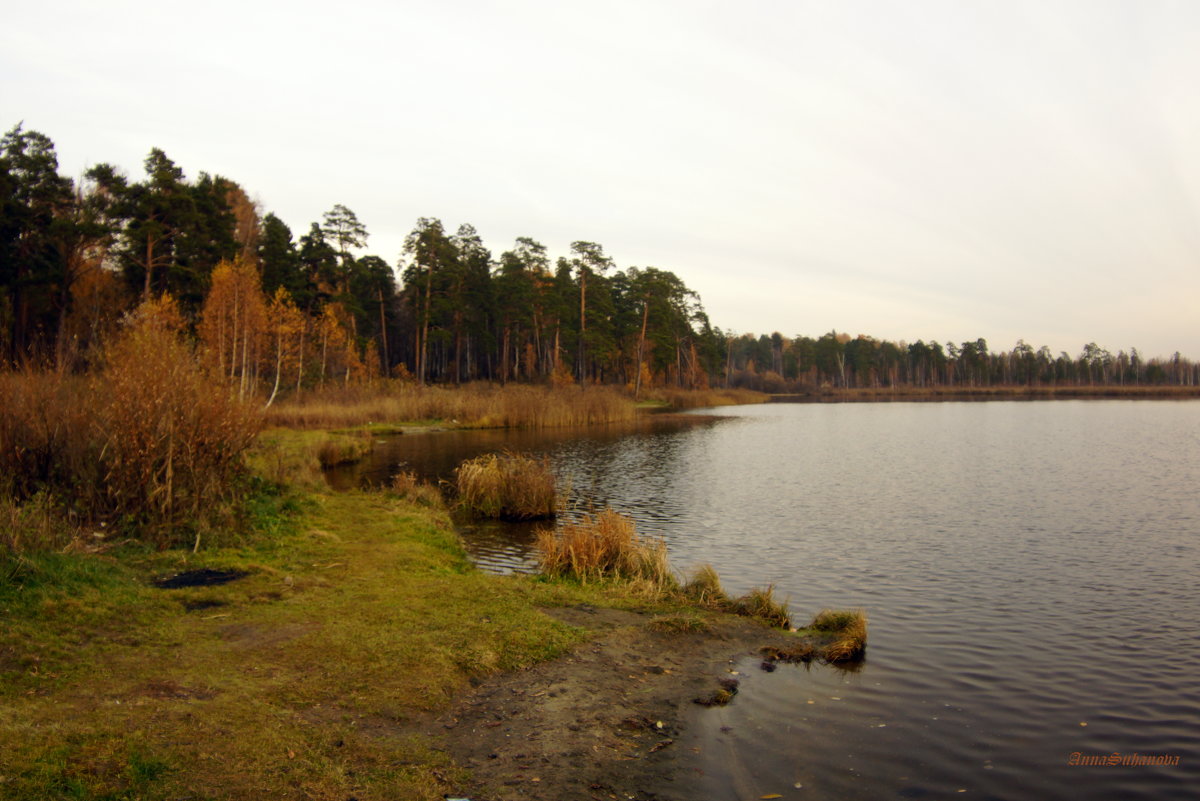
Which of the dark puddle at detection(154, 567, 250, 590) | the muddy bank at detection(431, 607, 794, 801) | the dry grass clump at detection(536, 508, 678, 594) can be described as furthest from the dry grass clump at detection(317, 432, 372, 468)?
the muddy bank at detection(431, 607, 794, 801)

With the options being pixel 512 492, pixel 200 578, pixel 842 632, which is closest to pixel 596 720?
pixel 842 632

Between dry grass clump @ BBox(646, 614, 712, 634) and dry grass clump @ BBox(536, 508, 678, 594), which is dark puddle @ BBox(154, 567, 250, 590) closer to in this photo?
dry grass clump @ BBox(536, 508, 678, 594)

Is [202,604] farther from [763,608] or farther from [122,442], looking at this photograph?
[763,608]

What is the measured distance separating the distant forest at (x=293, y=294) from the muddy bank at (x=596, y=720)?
1063cm

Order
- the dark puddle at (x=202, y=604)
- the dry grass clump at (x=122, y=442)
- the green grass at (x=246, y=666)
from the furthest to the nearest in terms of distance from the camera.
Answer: the dry grass clump at (x=122, y=442) → the dark puddle at (x=202, y=604) → the green grass at (x=246, y=666)

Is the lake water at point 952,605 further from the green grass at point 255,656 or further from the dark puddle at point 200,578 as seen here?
the dark puddle at point 200,578

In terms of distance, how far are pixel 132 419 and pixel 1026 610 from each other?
553 inches

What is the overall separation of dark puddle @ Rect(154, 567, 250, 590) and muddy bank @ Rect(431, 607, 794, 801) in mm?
4530

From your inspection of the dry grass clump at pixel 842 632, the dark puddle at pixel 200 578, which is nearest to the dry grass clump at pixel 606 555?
the dry grass clump at pixel 842 632

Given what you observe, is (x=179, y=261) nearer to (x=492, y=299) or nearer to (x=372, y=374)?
(x=372, y=374)

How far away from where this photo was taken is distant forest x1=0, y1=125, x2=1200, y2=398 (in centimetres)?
3791

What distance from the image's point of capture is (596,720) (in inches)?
267

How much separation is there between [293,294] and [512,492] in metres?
39.3

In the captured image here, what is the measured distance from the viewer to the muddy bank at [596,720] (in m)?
5.66
